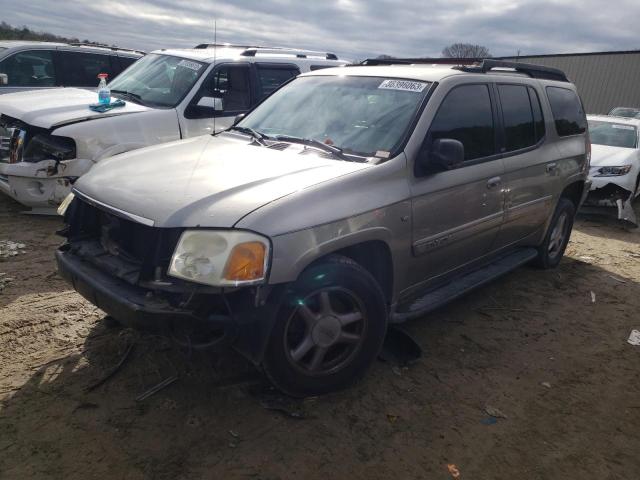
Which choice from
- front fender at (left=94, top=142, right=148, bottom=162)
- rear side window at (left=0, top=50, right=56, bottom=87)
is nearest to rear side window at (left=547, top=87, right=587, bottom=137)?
front fender at (left=94, top=142, right=148, bottom=162)

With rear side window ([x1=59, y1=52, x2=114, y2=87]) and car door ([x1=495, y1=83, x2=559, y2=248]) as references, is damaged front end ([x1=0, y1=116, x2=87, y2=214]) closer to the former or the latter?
rear side window ([x1=59, y1=52, x2=114, y2=87])

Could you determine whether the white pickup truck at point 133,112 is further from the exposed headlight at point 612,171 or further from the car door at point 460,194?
the exposed headlight at point 612,171

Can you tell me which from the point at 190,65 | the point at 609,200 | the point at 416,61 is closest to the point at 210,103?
the point at 190,65

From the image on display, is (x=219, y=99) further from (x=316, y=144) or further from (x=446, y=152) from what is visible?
(x=446, y=152)

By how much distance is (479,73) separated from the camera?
3971mm

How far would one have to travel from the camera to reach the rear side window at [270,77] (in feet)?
21.9

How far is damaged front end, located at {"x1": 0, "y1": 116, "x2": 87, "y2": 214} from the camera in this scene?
5.48 meters

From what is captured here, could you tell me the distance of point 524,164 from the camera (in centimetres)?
424

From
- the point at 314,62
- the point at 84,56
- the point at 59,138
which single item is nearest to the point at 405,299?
the point at 59,138

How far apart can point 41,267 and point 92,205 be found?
202cm

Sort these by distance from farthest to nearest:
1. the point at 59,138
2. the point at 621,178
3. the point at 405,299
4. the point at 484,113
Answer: the point at 621,178, the point at 59,138, the point at 484,113, the point at 405,299

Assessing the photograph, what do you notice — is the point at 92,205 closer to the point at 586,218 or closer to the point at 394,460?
the point at 394,460

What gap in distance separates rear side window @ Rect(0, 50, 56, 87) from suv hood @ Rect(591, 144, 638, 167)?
9.08 metres

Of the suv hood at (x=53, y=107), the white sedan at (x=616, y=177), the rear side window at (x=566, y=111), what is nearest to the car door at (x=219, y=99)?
the suv hood at (x=53, y=107)
